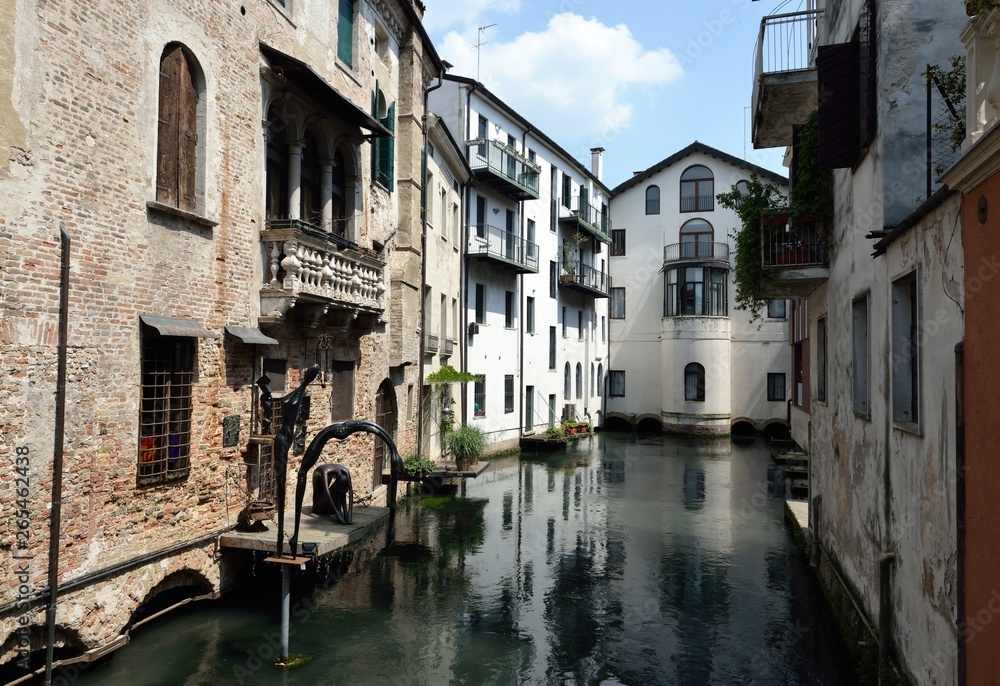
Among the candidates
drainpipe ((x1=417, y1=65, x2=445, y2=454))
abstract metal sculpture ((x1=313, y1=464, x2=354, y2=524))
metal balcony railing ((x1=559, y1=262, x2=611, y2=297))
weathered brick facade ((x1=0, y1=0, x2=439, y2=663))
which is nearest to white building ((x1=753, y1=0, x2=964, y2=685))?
abstract metal sculpture ((x1=313, y1=464, x2=354, y2=524))

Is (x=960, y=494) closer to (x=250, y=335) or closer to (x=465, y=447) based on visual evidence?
(x=250, y=335)

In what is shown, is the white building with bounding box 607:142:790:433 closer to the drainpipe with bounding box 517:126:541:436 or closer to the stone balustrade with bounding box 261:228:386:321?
the drainpipe with bounding box 517:126:541:436

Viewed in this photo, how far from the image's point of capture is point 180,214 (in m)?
10.1

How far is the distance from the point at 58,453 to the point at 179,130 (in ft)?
15.4

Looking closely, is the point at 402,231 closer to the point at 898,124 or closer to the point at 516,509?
the point at 516,509

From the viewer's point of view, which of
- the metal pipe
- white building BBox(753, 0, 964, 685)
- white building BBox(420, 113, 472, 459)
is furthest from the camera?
white building BBox(420, 113, 472, 459)

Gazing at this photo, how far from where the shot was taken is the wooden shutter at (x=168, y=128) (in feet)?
32.8

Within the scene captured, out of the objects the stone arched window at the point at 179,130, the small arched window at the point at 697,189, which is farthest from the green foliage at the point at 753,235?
the small arched window at the point at 697,189

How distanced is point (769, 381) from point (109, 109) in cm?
3771

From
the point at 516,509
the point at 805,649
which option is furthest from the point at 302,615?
the point at 516,509

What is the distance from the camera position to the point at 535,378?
113ft

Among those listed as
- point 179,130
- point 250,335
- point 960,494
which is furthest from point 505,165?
point 960,494

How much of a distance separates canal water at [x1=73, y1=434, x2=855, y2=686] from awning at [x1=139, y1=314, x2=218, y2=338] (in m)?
4.08

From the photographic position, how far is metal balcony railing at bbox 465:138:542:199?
2803 cm
